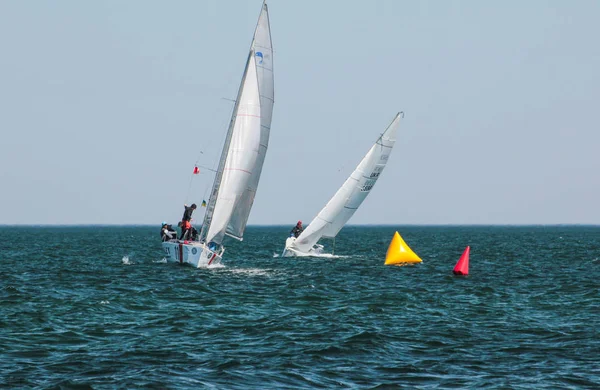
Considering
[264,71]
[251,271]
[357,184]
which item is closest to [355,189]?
[357,184]

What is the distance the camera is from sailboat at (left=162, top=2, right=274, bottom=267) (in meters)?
39.9

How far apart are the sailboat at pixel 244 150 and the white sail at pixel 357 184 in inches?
556

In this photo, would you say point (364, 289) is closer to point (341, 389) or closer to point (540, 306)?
point (540, 306)

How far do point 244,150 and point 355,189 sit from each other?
1628 centimetres

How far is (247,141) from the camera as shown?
40125 mm

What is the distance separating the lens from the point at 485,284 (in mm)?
36656

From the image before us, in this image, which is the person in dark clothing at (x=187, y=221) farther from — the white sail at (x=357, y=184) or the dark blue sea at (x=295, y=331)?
the white sail at (x=357, y=184)

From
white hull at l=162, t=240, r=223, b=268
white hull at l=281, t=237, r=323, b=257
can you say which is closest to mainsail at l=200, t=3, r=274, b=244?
white hull at l=162, t=240, r=223, b=268

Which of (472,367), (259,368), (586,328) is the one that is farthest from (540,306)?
(259,368)

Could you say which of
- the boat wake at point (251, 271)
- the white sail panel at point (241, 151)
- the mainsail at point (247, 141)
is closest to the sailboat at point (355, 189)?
the boat wake at point (251, 271)

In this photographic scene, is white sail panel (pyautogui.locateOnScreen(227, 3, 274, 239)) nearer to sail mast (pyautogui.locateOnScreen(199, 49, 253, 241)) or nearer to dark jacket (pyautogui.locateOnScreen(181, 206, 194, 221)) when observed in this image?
sail mast (pyautogui.locateOnScreen(199, 49, 253, 241))

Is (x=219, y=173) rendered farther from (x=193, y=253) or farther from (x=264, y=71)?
(x=264, y=71)

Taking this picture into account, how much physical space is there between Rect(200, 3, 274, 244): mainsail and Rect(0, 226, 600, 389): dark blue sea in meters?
3.35

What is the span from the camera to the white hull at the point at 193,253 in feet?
135
